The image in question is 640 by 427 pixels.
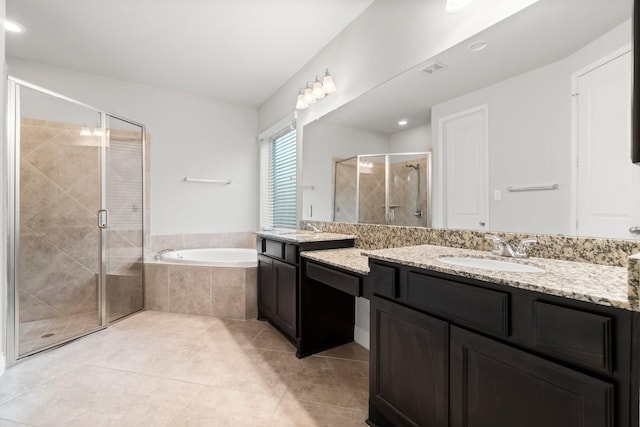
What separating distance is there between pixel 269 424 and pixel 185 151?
3.19 m

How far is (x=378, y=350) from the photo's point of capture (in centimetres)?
131

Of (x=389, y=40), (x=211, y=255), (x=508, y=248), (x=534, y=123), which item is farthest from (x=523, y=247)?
(x=211, y=255)

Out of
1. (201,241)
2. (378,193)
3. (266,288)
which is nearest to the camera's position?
(378,193)

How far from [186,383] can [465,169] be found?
2013mm

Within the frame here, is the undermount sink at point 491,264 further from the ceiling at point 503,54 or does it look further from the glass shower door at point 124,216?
the glass shower door at point 124,216

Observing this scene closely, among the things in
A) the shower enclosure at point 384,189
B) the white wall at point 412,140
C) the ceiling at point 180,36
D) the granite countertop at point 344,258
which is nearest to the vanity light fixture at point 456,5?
the white wall at point 412,140

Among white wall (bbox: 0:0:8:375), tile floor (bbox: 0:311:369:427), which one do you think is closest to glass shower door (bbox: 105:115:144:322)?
tile floor (bbox: 0:311:369:427)

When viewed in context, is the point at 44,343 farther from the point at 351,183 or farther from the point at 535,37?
the point at 535,37

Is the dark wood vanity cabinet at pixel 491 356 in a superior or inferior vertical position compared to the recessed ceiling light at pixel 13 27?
inferior

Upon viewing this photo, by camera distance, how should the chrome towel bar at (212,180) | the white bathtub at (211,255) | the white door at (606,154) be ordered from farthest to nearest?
the chrome towel bar at (212,180), the white bathtub at (211,255), the white door at (606,154)

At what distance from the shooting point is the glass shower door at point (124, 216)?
270 cm

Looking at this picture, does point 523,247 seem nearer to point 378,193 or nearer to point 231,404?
point 378,193

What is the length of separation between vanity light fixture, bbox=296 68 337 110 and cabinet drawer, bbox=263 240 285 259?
1316 mm

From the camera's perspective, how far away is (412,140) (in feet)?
5.59
